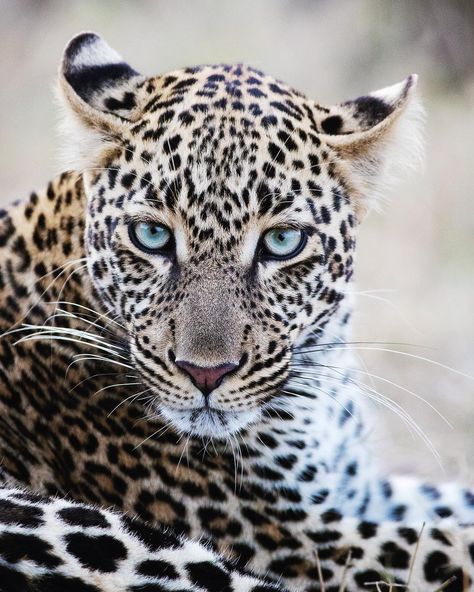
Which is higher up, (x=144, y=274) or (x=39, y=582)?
(x=144, y=274)

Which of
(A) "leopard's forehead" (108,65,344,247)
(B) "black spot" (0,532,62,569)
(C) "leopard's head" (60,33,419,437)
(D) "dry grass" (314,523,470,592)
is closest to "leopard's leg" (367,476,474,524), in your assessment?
(D) "dry grass" (314,523,470,592)

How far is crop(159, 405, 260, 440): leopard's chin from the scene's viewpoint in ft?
18.1

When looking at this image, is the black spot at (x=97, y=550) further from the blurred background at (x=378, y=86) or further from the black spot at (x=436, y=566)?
the blurred background at (x=378, y=86)

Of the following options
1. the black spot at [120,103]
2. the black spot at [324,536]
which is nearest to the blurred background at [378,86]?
the black spot at [324,536]

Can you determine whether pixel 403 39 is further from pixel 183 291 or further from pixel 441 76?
pixel 183 291

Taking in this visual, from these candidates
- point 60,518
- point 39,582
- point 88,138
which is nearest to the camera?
point 39,582

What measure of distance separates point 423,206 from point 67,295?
33.3 ft

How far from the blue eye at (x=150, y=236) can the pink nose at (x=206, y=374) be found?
689mm

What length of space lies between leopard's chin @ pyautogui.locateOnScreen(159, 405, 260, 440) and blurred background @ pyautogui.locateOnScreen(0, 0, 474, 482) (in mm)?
1231

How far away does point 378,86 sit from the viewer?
16797mm

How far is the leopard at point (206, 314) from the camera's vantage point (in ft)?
18.4

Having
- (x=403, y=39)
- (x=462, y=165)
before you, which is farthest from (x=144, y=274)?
(x=462, y=165)

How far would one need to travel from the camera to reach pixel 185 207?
18.4ft

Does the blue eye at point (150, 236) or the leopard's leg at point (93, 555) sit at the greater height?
the blue eye at point (150, 236)
